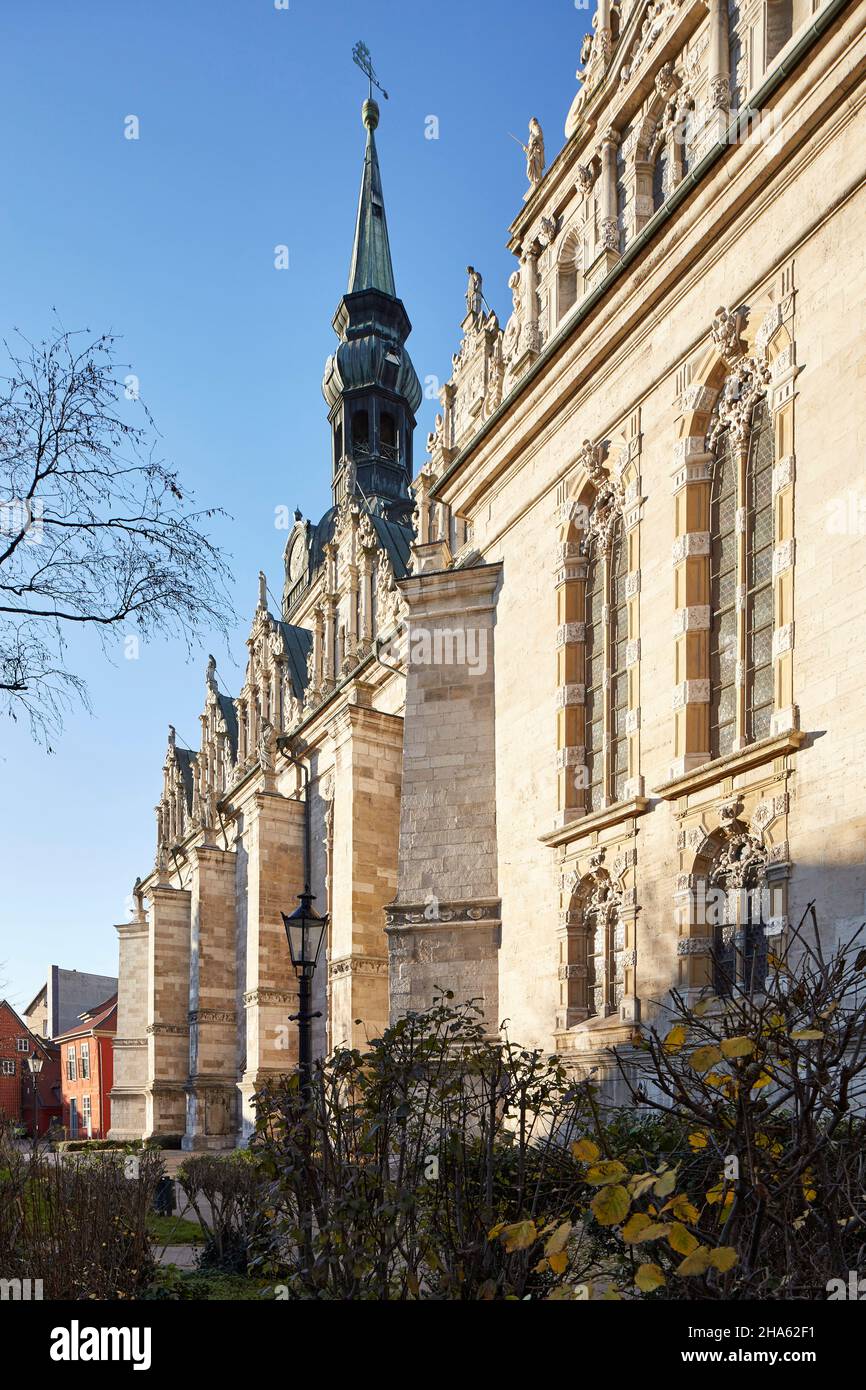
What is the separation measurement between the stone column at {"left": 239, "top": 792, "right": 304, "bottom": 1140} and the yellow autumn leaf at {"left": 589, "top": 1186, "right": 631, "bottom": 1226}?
2940 centimetres

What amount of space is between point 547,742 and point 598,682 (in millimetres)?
1237

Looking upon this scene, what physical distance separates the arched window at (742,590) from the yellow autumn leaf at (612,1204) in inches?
399

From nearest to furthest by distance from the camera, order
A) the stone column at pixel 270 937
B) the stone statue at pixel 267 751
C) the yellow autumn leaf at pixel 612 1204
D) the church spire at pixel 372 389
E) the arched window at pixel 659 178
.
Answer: the yellow autumn leaf at pixel 612 1204 → the arched window at pixel 659 178 → the stone column at pixel 270 937 → the stone statue at pixel 267 751 → the church spire at pixel 372 389

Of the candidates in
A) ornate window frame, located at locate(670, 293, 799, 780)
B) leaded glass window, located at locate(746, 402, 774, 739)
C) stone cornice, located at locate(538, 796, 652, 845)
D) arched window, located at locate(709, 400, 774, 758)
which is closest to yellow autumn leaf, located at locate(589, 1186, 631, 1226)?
ornate window frame, located at locate(670, 293, 799, 780)

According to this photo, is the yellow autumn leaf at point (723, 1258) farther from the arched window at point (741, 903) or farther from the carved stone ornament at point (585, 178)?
the carved stone ornament at point (585, 178)

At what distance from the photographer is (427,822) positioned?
19.6 meters

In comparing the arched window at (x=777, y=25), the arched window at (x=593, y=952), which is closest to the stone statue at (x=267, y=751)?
the arched window at (x=593, y=952)

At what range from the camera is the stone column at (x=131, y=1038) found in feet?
155

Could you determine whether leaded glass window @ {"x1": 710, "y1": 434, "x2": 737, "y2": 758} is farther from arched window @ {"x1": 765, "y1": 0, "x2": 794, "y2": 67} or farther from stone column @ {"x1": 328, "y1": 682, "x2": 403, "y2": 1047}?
stone column @ {"x1": 328, "y1": 682, "x2": 403, "y2": 1047}

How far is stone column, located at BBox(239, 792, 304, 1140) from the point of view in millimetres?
32406
